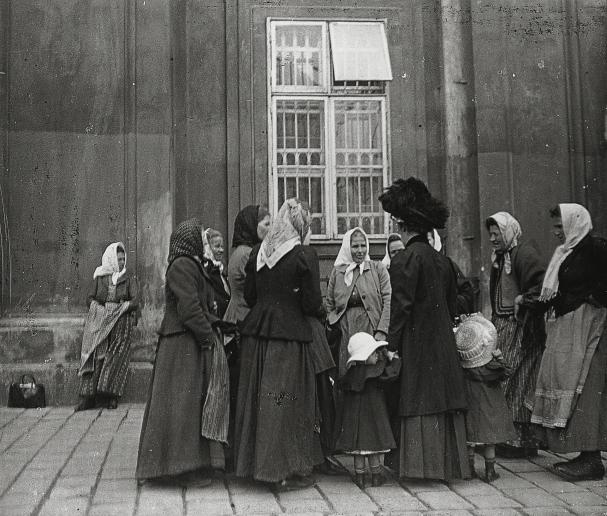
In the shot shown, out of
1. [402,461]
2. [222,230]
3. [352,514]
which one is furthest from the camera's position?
[222,230]

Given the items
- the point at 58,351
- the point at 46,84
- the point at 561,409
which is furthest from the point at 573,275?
the point at 46,84

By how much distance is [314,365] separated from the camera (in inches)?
190

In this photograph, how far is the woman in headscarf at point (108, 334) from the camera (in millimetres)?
7727

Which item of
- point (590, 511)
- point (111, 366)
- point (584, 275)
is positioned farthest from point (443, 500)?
point (111, 366)

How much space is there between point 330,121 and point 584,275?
4634 millimetres

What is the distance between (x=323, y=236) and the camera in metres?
8.89

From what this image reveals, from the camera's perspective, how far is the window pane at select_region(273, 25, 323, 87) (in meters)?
9.00

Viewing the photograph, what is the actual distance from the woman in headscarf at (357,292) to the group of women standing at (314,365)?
1.14m

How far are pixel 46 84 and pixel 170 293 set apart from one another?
4357mm

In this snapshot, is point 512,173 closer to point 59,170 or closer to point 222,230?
point 222,230

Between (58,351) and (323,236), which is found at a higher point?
(323,236)

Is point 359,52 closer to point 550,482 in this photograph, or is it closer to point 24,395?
point 24,395

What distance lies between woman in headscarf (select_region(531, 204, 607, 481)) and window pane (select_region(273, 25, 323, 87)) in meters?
4.59

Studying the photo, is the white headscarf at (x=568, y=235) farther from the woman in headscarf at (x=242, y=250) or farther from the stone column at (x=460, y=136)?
the stone column at (x=460, y=136)
